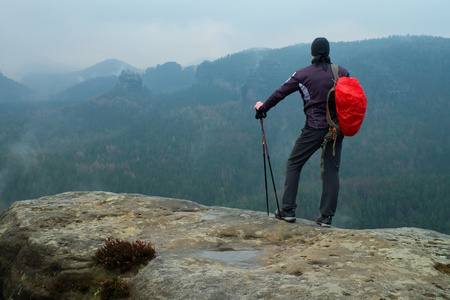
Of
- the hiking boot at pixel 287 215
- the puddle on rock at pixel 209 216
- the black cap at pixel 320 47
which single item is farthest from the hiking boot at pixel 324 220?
the black cap at pixel 320 47

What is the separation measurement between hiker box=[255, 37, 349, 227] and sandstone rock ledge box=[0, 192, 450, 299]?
2.30 feet

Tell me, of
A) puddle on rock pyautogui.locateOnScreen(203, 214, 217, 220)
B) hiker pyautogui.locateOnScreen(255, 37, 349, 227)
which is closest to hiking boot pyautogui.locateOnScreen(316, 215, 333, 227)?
hiker pyautogui.locateOnScreen(255, 37, 349, 227)

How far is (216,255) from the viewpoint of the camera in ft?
22.1

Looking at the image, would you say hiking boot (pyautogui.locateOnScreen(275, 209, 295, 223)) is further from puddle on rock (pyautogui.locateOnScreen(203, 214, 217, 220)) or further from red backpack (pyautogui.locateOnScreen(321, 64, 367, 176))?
red backpack (pyautogui.locateOnScreen(321, 64, 367, 176))

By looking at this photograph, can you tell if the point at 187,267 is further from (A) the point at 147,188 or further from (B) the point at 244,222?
(A) the point at 147,188

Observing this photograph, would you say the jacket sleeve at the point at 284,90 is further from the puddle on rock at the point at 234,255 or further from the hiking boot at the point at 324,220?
the puddle on rock at the point at 234,255

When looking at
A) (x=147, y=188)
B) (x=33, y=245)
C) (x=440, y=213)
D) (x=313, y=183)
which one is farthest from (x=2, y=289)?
(x=313, y=183)

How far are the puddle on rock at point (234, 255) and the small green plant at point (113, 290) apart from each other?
1484 mm

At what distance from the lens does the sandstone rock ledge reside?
4.95 m

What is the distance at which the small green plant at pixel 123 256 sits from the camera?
20.2 ft

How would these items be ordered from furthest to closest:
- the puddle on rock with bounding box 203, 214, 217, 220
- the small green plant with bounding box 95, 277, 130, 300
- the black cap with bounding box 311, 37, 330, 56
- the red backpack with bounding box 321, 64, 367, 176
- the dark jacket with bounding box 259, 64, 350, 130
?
1. the puddle on rock with bounding box 203, 214, 217, 220
2. the black cap with bounding box 311, 37, 330, 56
3. the dark jacket with bounding box 259, 64, 350, 130
4. the red backpack with bounding box 321, 64, 367, 176
5. the small green plant with bounding box 95, 277, 130, 300

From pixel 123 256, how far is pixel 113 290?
26.1 inches

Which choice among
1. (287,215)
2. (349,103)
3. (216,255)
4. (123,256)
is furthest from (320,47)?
(123,256)

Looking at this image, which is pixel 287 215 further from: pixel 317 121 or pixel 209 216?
pixel 317 121
